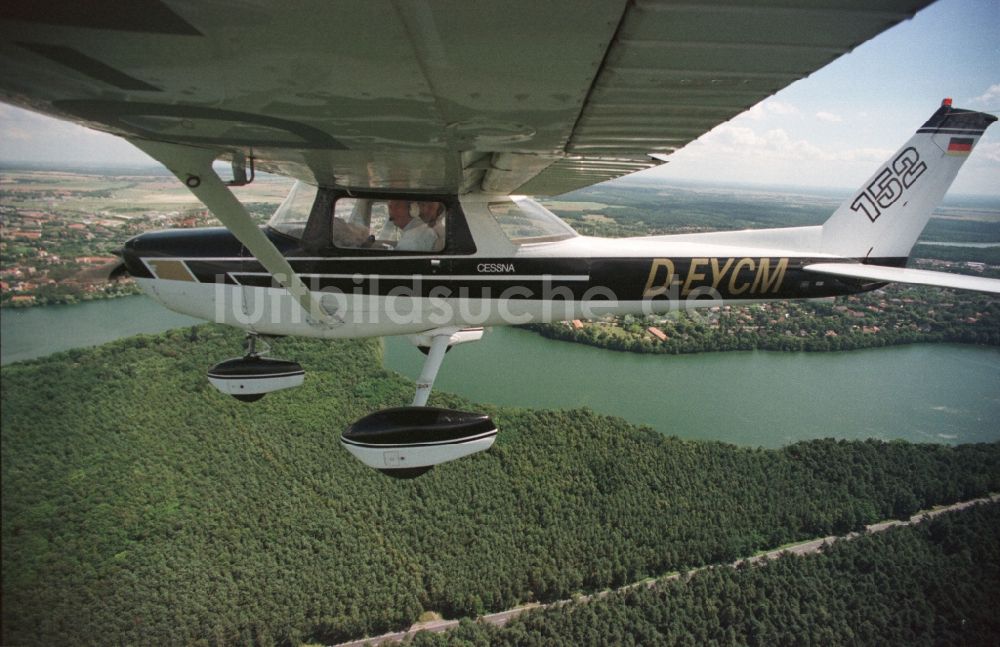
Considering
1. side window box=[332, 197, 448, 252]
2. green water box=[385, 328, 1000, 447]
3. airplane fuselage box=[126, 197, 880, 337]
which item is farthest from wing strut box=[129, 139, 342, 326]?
green water box=[385, 328, 1000, 447]

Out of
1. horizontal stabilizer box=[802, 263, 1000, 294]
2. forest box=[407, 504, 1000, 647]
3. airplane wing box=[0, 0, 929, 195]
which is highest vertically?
airplane wing box=[0, 0, 929, 195]

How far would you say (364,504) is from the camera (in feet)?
41.4

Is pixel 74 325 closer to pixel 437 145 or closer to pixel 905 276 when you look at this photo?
pixel 437 145

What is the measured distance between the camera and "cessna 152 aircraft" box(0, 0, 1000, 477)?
74 centimetres

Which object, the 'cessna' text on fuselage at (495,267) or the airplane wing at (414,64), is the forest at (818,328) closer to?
the 'cessna' text on fuselage at (495,267)

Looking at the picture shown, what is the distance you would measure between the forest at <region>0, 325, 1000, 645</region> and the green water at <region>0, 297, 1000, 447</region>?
251cm

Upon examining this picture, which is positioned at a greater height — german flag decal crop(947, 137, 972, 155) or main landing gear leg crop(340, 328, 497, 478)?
german flag decal crop(947, 137, 972, 155)

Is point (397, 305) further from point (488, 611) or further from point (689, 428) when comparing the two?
point (689, 428)

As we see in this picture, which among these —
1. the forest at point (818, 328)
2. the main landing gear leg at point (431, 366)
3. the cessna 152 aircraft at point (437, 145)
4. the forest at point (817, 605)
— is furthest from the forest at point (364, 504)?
the forest at point (818, 328)

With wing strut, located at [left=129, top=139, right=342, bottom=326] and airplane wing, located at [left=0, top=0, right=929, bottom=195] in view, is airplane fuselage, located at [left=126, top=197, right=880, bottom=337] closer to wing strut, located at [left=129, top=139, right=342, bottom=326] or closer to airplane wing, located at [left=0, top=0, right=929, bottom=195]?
wing strut, located at [left=129, top=139, right=342, bottom=326]

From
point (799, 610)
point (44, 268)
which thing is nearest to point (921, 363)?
point (799, 610)

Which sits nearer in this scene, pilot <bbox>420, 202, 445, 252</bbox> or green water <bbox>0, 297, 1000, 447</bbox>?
pilot <bbox>420, 202, 445, 252</bbox>

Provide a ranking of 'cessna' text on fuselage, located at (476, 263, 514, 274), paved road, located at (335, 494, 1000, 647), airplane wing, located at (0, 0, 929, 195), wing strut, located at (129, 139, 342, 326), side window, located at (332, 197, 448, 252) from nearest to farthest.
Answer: airplane wing, located at (0, 0, 929, 195), wing strut, located at (129, 139, 342, 326), side window, located at (332, 197, 448, 252), 'cessna' text on fuselage, located at (476, 263, 514, 274), paved road, located at (335, 494, 1000, 647)

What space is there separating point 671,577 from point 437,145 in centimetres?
1365
